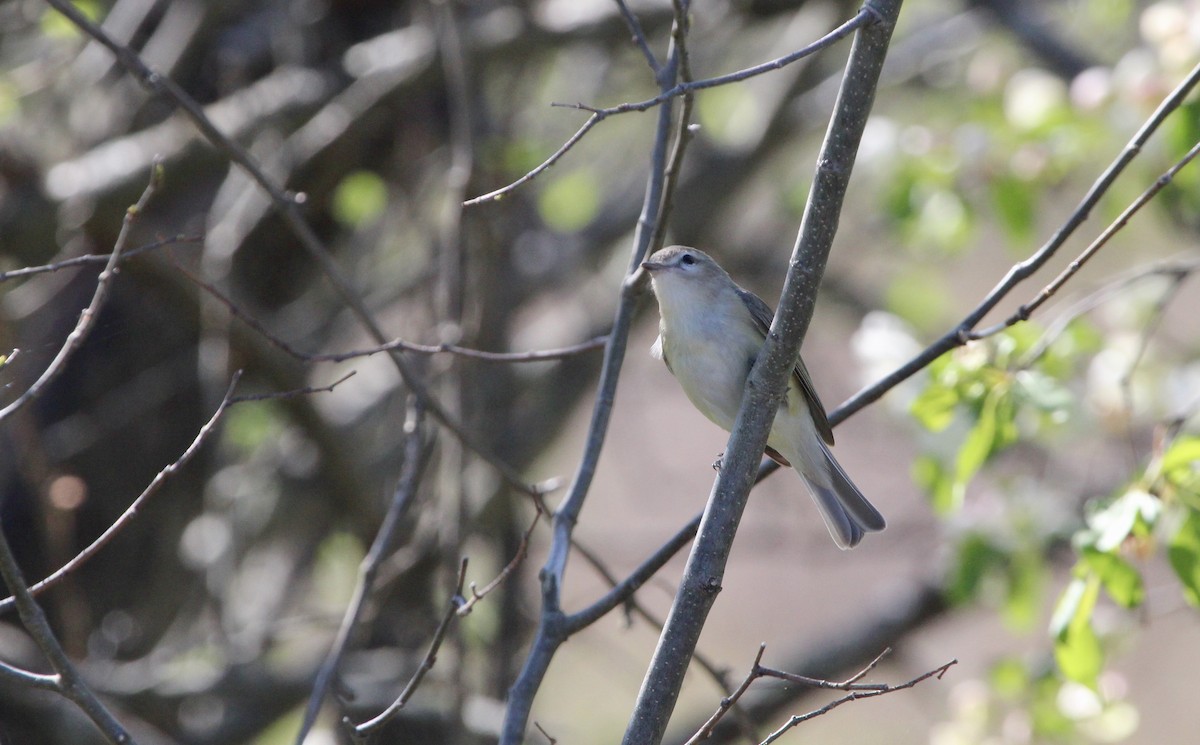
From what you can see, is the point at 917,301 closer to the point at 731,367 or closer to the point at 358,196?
the point at 358,196

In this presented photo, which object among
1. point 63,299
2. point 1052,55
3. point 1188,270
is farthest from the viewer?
point 1052,55

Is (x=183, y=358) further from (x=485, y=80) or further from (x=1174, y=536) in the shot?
(x=1174, y=536)

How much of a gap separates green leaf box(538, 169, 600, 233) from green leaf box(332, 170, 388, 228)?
79 centimetres

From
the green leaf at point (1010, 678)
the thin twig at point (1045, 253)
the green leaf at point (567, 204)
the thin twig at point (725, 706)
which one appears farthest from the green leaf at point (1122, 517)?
the green leaf at point (567, 204)

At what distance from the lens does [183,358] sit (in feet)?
15.9

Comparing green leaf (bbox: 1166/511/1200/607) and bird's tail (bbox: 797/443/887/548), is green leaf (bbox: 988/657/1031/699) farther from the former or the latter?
green leaf (bbox: 1166/511/1200/607)

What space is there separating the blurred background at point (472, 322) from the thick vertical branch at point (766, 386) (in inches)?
37.4

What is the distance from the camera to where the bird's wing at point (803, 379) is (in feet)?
10.0

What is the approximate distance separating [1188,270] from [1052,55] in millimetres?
2264

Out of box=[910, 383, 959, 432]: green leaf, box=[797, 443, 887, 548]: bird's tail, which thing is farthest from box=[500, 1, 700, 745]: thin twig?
box=[797, 443, 887, 548]: bird's tail

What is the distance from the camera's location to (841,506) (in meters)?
3.51

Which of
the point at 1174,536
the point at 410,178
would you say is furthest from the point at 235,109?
the point at 1174,536

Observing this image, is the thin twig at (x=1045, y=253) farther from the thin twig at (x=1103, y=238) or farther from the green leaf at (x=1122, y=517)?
the green leaf at (x=1122, y=517)

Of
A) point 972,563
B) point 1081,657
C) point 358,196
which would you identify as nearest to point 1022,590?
point 972,563
